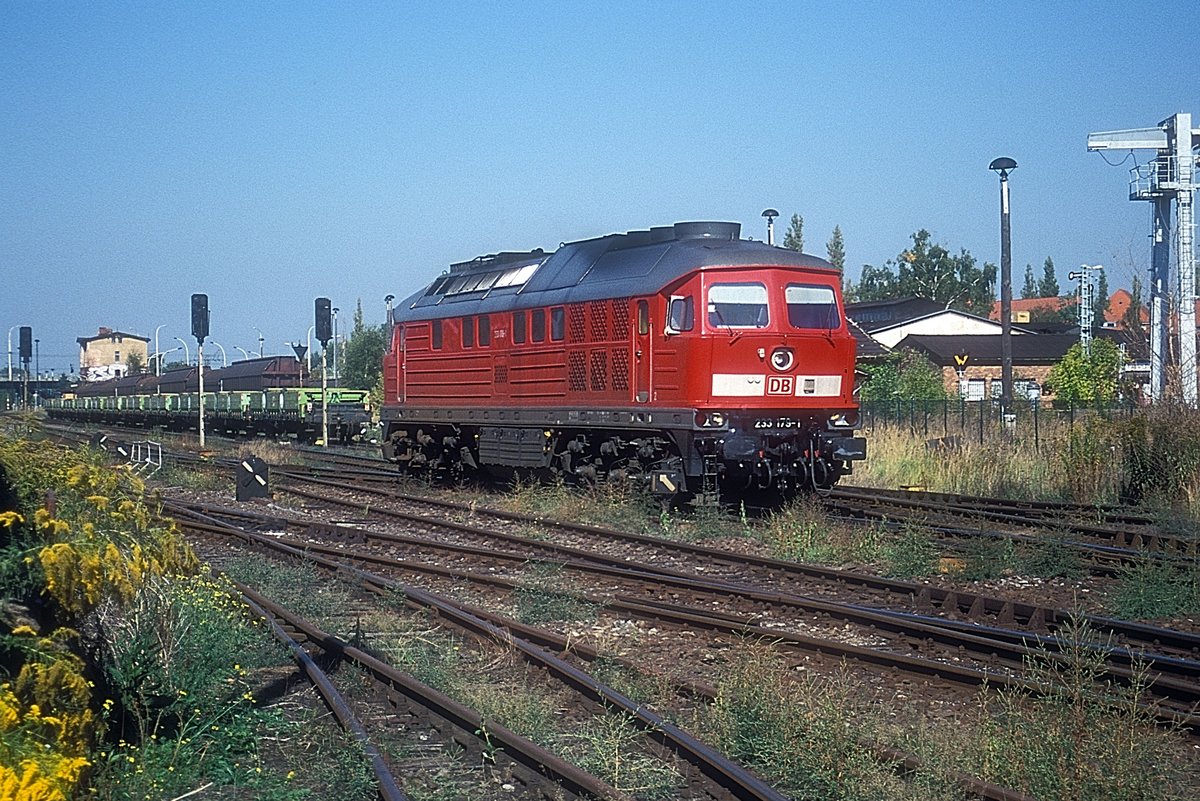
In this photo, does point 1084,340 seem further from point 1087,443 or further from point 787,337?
point 787,337

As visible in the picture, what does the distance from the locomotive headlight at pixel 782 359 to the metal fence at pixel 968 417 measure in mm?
8329

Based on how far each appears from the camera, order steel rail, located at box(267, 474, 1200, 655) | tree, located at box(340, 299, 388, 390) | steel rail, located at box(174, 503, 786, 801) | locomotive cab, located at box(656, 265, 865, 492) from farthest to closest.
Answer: tree, located at box(340, 299, 388, 390) → locomotive cab, located at box(656, 265, 865, 492) → steel rail, located at box(267, 474, 1200, 655) → steel rail, located at box(174, 503, 786, 801)

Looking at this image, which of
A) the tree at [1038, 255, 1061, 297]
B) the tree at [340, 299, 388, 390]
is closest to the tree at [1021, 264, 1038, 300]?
the tree at [1038, 255, 1061, 297]

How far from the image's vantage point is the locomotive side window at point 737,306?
16.0 m

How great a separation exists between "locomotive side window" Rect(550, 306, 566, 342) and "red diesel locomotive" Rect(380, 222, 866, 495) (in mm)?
22

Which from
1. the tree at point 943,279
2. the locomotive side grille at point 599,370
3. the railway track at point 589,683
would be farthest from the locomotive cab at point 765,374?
the tree at point 943,279

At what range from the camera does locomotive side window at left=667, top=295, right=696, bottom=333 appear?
15977 millimetres

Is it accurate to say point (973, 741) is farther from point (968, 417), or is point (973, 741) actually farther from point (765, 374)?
point (968, 417)

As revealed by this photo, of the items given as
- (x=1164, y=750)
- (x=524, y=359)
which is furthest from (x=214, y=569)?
(x=1164, y=750)

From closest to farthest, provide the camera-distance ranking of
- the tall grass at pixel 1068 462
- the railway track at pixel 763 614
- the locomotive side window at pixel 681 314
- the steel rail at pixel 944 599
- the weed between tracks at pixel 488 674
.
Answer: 1. the weed between tracks at pixel 488 674
2. the railway track at pixel 763 614
3. the steel rail at pixel 944 599
4. the locomotive side window at pixel 681 314
5. the tall grass at pixel 1068 462

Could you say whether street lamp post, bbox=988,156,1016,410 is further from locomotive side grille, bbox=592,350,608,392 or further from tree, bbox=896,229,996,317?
tree, bbox=896,229,996,317

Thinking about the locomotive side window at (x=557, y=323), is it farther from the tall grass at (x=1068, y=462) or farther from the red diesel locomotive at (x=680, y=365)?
the tall grass at (x=1068, y=462)

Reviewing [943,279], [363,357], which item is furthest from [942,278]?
[363,357]

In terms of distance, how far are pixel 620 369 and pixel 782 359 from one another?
2.23 metres
